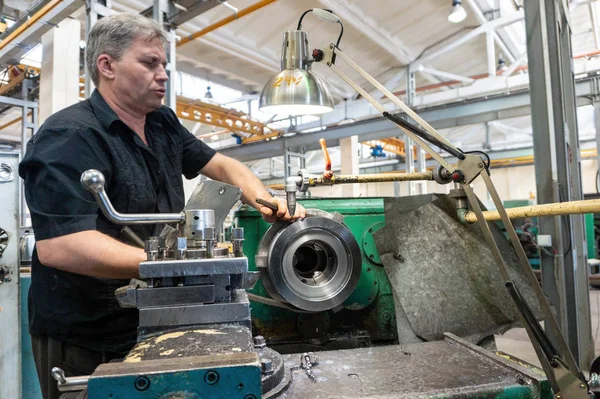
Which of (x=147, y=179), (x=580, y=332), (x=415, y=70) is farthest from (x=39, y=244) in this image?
(x=415, y=70)

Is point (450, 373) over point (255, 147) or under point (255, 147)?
under

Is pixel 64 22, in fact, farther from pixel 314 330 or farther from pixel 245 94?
pixel 245 94

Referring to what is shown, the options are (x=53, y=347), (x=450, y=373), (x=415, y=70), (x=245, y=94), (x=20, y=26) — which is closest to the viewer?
(x=450, y=373)

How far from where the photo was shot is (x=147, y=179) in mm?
1069

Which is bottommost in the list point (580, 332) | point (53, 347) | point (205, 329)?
point (580, 332)

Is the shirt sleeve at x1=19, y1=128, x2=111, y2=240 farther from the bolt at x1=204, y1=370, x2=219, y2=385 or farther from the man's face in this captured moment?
the bolt at x1=204, y1=370, x2=219, y2=385

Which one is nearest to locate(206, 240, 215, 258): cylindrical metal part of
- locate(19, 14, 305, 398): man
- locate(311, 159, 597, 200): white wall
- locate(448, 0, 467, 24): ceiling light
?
locate(19, 14, 305, 398): man

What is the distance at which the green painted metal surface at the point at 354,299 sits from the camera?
1.71 metres

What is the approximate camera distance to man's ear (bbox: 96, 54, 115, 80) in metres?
1.08

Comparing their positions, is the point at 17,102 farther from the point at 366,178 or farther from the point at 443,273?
the point at 443,273

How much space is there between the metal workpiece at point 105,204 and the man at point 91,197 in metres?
0.16

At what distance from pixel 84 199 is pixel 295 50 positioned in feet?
2.94

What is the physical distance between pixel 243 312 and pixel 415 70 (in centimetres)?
413

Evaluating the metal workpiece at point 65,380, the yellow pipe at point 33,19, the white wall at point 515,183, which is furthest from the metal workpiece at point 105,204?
the white wall at point 515,183
